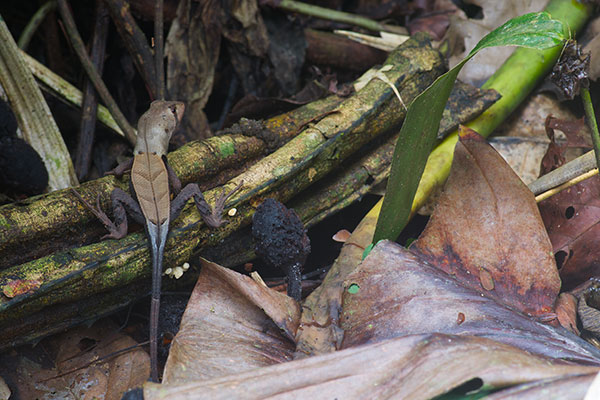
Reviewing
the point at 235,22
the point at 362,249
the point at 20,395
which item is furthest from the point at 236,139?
the point at 20,395

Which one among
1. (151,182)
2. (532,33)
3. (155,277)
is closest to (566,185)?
(532,33)

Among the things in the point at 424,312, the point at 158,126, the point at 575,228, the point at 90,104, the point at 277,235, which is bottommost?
the point at 575,228

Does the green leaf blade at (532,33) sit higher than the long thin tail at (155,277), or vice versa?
the green leaf blade at (532,33)

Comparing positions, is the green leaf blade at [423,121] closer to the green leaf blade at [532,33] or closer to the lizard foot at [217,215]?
the green leaf blade at [532,33]

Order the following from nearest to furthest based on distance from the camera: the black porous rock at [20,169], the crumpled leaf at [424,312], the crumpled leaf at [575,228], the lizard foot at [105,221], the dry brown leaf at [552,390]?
the dry brown leaf at [552,390]
the crumpled leaf at [424,312]
the crumpled leaf at [575,228]
the lizard foot at [105,221]
the black porous rock at [20,169]

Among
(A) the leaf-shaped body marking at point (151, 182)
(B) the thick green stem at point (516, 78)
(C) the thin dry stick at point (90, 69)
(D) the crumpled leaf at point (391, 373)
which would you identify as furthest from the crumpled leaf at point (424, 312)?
(C) the thin dry stick at point (90, 69)

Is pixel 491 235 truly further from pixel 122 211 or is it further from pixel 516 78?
pixel 122 211
